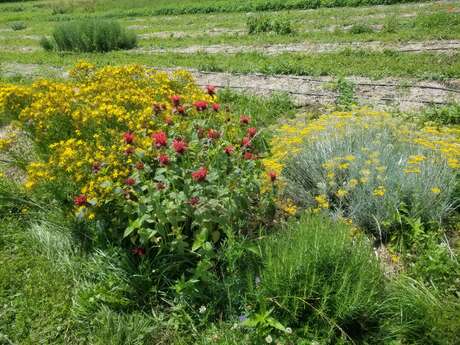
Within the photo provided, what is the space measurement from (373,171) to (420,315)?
136cm

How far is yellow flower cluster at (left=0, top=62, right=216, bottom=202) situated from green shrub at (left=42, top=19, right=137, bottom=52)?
29.8 ft

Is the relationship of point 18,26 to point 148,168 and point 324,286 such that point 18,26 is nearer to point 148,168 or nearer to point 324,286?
point 148,168

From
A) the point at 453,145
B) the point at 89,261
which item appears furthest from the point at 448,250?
the point at 89,261

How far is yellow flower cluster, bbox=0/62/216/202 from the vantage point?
3.18m

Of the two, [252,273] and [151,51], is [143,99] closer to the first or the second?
[252,273]

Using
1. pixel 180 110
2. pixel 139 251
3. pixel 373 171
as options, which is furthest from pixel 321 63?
pixel 139 251

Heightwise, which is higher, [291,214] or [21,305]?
[291,214]

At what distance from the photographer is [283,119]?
5.79 m

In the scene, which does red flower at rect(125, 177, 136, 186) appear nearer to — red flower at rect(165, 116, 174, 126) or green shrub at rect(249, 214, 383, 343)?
red flower at rect(165, 116, 174, 126)

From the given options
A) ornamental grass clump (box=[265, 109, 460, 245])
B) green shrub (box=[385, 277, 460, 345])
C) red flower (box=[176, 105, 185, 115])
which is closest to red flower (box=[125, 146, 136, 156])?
red flower (box=[176, 105, 185, 115])

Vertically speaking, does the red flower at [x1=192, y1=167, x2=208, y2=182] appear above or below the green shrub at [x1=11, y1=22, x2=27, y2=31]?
above

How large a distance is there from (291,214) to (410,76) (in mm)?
5017

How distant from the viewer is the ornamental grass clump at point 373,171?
11.0 ft

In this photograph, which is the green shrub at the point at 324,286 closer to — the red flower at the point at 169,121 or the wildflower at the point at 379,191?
the wildflower at the point at 379,191
